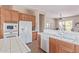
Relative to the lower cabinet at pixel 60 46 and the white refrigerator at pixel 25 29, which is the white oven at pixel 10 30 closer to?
the white refrigerator at pixel 25 29

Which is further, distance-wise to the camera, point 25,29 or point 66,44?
point 25,29

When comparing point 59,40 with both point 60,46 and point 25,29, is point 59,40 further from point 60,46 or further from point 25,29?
point 25,29

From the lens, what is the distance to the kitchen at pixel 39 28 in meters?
1.26

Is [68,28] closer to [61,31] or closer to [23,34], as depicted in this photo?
[61,31]

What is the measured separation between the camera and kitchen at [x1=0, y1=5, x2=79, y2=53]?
1261 mm

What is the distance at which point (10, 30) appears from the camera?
146 cm

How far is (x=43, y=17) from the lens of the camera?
1.39m

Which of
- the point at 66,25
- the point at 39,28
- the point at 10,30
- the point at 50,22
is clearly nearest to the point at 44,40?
the point at 39,28

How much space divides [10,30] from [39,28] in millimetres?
462

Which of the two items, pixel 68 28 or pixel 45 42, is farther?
pixel 45 42

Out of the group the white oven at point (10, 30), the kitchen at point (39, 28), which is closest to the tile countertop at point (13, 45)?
the kitchen at point (39, 28)
